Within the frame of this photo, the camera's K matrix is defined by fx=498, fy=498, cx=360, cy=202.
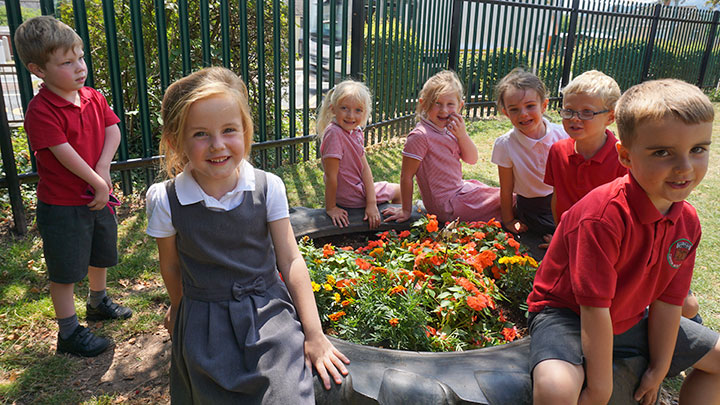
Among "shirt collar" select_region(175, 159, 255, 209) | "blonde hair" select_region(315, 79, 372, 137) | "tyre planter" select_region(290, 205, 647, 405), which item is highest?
"blonde hair" select_region(315, 79, 372, 137)

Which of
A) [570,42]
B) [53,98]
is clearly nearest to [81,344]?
[53,98]

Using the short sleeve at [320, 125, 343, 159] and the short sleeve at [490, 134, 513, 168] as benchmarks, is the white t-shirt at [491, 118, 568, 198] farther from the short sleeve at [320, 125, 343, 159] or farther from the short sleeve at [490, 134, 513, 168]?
the short sleeve at [320, 125, 343, 159]

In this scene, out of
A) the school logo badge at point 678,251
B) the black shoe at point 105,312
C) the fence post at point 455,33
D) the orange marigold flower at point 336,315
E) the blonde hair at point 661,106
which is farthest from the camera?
the fence post at point 455,33

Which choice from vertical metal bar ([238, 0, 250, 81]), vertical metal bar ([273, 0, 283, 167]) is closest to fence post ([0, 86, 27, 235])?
vertical metal bar ([238, 0, 250, 81])

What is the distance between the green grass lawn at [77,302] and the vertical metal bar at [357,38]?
2020 millimetres

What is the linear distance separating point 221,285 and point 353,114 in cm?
197

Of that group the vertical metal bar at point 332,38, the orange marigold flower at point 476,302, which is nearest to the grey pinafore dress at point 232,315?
the orange marigold flower at point 476,302

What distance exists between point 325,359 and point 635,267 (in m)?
1.23

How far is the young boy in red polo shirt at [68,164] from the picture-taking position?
2600mm

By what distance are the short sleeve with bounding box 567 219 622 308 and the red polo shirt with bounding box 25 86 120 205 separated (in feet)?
8.26

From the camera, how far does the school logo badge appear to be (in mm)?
1924

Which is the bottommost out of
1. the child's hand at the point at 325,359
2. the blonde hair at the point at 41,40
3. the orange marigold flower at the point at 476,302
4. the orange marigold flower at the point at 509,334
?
the orange marigold flower at the point at 509,334

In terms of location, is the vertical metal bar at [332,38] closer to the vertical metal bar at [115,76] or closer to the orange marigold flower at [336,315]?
the vertical metal bar at [115,76]

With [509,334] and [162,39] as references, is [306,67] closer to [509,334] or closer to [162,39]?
[162,39]
